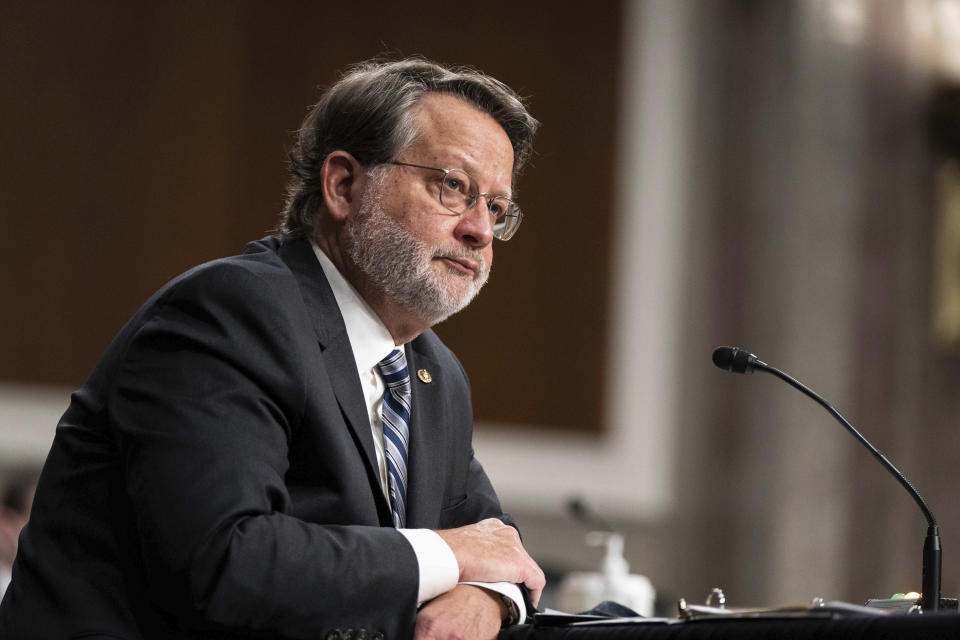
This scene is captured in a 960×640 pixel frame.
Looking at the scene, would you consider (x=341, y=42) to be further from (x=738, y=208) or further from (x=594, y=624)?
(x=594, y=624)

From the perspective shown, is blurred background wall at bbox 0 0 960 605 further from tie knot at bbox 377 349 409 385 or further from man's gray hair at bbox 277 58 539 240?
tie knot at bbox 377 349 409 385

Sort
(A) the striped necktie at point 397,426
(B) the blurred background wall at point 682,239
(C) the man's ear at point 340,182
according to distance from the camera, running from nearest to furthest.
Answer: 1. (A) the striped necktie at point 397,426
2. (C) the man's ear at point 340,182
3. (B) the blurred background wall at point 682,239

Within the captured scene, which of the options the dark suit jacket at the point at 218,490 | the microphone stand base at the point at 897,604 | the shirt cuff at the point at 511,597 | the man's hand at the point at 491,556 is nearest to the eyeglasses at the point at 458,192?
the dark suit jacket at the point at 218,490

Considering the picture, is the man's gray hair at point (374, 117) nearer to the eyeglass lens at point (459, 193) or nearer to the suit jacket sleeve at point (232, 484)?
the eyeglass lens at point (459, 193)

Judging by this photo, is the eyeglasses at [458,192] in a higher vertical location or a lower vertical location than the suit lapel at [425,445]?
higher

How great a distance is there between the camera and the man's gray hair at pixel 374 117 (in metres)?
2.35

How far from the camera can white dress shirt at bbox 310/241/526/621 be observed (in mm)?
1901

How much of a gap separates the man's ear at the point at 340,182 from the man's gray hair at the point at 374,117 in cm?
2

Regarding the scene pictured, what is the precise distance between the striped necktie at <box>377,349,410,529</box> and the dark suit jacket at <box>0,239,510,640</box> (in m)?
0.05

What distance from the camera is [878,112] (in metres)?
6.95

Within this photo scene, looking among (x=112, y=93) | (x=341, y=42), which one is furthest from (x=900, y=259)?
(x=112, y=93)

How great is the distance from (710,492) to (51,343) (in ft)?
11.6

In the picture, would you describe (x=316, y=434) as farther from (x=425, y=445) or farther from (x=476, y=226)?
(x=476, y=226)

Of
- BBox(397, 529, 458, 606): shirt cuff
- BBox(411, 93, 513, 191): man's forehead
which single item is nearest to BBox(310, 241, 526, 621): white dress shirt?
BBox(397, 529, 458, 606): shirt cuff
